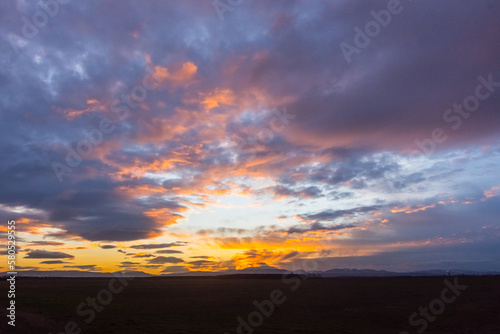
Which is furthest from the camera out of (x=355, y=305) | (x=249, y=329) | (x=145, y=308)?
(x=355, y=305)

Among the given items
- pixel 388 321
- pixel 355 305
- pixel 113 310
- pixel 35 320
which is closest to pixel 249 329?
pixel 388 321

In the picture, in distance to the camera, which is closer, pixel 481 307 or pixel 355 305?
pixel 481 307

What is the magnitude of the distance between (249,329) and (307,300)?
2590 cm

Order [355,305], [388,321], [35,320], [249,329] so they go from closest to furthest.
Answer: [35,320] → [249,329] → [388,321] → [355,305]

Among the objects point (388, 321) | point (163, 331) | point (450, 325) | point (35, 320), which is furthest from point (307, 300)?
point (35, 320)

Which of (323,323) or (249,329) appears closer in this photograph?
(249,329)

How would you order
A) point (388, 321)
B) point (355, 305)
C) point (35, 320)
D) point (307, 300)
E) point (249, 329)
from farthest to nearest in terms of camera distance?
point (307, 300)
point (355, 305)
point (388, 321)
point (249, 329)
point (35, 320)

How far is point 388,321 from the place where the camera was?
35.8m

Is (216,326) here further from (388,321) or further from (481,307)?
(481,307)

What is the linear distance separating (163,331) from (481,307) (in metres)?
34.0

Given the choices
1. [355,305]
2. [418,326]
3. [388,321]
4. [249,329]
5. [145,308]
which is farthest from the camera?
[355,305]

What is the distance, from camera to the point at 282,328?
31469 mm

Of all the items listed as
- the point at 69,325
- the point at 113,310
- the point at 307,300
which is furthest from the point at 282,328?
the point at 307,300

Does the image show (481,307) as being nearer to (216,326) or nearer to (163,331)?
(216,326)
